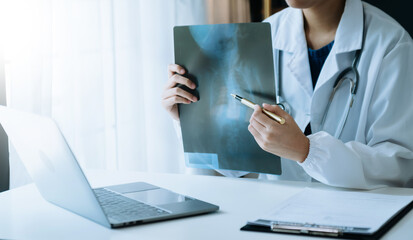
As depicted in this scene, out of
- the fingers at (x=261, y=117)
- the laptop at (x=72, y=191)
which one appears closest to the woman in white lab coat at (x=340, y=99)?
the fingers at (x=261, y=117)

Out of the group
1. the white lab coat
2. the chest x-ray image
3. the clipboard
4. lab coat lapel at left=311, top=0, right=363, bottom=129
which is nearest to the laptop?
the clipboard

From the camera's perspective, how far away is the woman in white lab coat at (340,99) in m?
1.11

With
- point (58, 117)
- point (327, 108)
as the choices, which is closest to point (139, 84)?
point (58, 117)

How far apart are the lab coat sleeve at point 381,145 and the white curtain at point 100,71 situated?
0.88 m

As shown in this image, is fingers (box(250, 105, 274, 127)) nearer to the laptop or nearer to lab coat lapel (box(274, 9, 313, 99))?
the laptop

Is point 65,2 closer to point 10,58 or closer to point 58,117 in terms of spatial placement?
point 10,58

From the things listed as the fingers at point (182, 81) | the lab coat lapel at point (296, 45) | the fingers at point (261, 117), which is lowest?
the fingers at point (261, 117)

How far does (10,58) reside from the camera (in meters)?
1.52

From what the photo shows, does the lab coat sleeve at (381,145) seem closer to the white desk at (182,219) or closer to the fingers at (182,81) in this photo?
the white desk at (182,219)

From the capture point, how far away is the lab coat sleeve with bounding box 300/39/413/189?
1112mm

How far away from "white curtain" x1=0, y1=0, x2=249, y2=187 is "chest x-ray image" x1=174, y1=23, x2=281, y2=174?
53 centimetres

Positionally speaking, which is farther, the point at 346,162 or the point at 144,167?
the point at 144,167

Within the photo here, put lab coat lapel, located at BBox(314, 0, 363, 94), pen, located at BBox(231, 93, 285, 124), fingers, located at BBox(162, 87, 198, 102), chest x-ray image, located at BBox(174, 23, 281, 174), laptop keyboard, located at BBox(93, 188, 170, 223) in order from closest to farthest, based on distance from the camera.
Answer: laptop keyboard, located at BBox(93, 188, 170, 223)
pen, located at BBox(231, 93, 285, 124)
chest x-ray image, located at BBox(174, 23, 281, 174)
fingers, located at BBox(162, 87, 198, 102)
lab coat lapel, located at BBox(314, 0, 363, 94)

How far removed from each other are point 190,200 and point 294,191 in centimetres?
25
